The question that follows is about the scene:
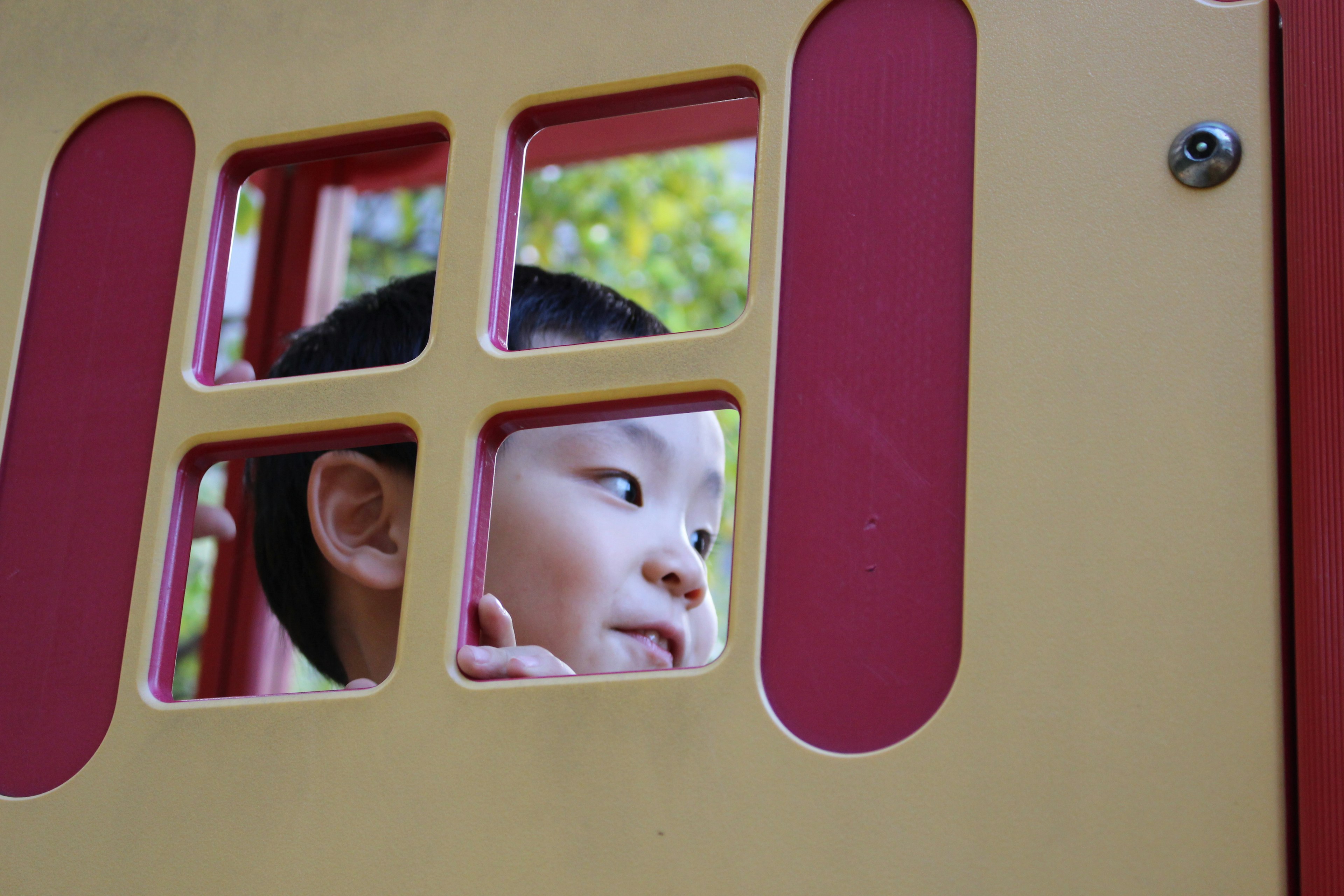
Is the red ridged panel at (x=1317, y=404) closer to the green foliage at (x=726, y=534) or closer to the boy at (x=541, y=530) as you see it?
the boy at (x=541, y=530)

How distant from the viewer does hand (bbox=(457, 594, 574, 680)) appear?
76cm

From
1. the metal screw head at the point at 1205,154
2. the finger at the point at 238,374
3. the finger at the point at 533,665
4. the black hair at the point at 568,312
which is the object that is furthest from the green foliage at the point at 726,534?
the metal screw head at the point at 1205,154

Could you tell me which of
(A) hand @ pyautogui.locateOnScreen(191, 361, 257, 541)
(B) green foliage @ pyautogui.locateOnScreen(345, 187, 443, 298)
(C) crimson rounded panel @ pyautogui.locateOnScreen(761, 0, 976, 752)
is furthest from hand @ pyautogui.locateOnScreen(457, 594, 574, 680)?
(B) green foliage @ pyautogui.locateOnScreen(345, 187, 443, 298)

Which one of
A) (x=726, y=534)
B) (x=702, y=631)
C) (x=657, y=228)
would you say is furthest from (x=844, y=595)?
(x=726, y=534)

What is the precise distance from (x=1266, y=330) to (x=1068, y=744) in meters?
0.20

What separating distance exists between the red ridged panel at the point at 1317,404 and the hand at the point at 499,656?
0.35 m

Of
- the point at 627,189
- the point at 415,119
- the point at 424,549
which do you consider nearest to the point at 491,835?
the point at 424,549

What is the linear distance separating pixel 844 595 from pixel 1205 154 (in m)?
0.26

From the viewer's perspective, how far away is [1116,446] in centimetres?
66

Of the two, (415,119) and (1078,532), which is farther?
(415,119)

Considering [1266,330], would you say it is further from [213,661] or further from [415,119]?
[213,661]

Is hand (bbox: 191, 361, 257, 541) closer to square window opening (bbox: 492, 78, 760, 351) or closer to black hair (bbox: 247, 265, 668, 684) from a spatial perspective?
black hair (bbox: 247, 265, 668, 684)

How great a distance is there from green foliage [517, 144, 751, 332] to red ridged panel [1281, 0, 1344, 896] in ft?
11.6

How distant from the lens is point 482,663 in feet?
2.53
